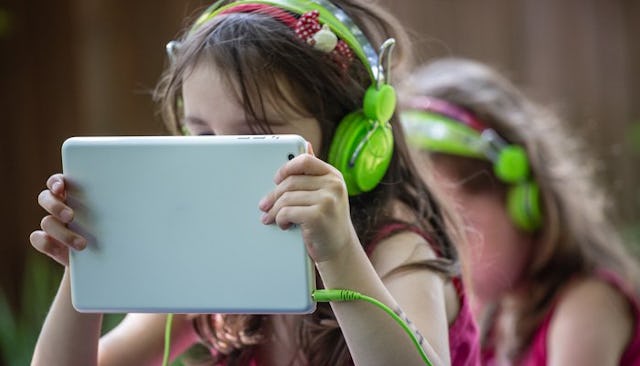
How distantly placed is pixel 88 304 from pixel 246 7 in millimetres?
396

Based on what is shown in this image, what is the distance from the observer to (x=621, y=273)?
1.84 meters

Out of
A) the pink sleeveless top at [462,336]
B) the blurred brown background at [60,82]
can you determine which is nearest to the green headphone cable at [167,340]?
the pink sleeveless top at [462,336]

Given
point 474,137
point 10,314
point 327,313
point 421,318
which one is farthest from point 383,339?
point 10,314

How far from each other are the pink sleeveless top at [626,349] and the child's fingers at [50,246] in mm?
955

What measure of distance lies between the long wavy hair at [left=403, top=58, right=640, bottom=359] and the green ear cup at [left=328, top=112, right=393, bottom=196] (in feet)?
2.06

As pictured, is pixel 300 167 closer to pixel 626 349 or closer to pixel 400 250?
pixel 400 250

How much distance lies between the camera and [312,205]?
961 mm

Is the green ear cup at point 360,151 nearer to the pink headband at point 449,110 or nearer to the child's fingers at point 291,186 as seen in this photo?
the child's fingers at point 291,186

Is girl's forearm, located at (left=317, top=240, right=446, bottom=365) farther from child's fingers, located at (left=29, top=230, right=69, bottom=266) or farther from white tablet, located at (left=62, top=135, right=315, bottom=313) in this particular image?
child's fingers, located at (left=29, top=230, right=69, bottom=266)

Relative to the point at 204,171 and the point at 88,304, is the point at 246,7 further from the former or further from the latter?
the point at 88,304

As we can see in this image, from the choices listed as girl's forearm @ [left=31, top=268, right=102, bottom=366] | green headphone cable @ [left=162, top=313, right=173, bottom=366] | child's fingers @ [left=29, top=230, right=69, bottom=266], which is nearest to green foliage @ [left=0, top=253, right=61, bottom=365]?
green headphone cable @ [left=162, top=313, right=173, bottom=366]

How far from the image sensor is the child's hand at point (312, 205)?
0.96 metres

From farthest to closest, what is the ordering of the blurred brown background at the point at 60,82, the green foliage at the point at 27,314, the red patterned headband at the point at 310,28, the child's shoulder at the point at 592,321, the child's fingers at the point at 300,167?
the blurred brown background at the point at 60,82, the green foliage at the point at 27,314, the child's shoulder at the point at 592,321, the red patterned headband at the point at 310,28, the child's fingers at the point at 300,167

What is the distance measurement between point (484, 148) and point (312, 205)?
928 millimetres
